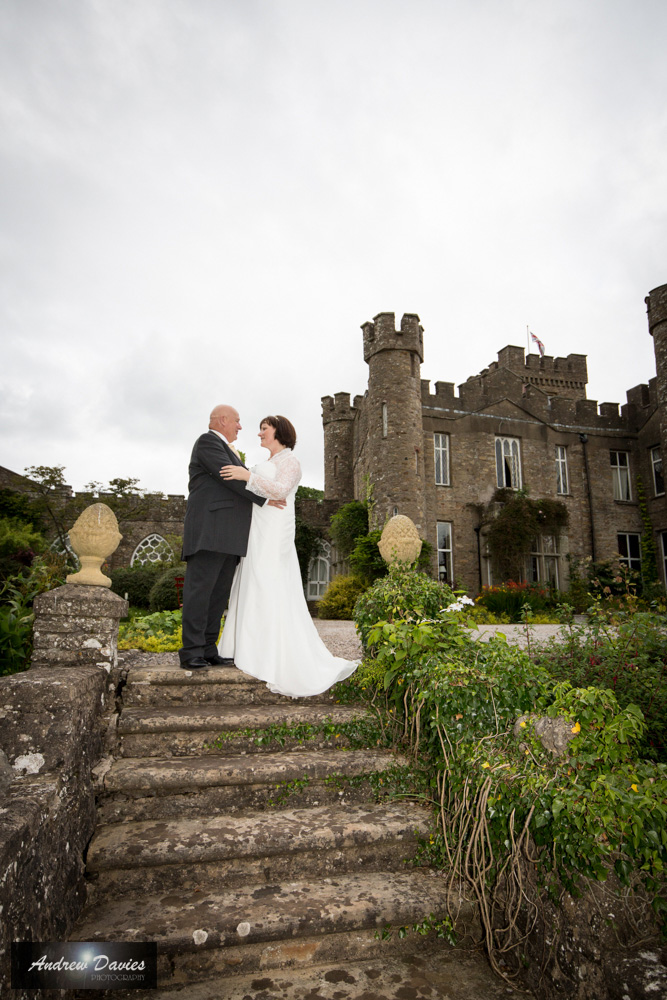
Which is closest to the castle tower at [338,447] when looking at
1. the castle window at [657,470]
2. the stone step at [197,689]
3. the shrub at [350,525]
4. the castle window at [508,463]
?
the shrub at [350,525]

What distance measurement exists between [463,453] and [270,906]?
1902 centimetres

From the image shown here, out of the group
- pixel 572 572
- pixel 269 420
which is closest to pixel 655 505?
pixel 572 572

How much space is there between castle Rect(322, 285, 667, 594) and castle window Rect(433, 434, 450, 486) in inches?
1.4

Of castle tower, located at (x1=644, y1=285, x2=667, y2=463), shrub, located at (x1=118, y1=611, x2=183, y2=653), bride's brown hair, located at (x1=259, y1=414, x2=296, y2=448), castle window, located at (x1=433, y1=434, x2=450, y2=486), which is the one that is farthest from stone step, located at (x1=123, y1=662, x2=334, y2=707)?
castle tower, located at (x1=644, y1=285, x2=667, y2=463)

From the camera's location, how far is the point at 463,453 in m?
20.5

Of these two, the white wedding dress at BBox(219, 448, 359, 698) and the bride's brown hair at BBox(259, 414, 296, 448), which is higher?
the bride's brown hair at BBox(259, 414, 296, 448)

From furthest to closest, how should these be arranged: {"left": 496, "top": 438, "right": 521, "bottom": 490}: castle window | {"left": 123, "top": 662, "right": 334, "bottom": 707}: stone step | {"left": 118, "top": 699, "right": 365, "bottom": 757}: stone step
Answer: {"left": 496, "top": 438, "right": 521, "bottom": 490}: castle window, {"left": 123, "top": 662, "right": 334, "bottom": 707}: stone step, {"left": 118, "top": 699, "right": 365, "bottom": 757}: stone step

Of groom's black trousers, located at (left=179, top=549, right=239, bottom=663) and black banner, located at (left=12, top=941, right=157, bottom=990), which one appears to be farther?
groom's black trousers, located at (left=179, top=549, right=239, bottom=663)

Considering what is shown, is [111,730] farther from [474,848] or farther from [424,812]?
[474,848]

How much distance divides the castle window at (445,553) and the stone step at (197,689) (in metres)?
15.5

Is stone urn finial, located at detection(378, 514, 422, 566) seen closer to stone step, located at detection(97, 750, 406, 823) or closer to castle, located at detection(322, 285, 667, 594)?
stone step, located at detection(97, 750, 406, 823)

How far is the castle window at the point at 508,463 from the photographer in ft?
69.5

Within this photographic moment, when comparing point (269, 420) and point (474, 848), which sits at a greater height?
point (269, 420)

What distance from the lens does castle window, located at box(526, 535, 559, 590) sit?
2023cm
